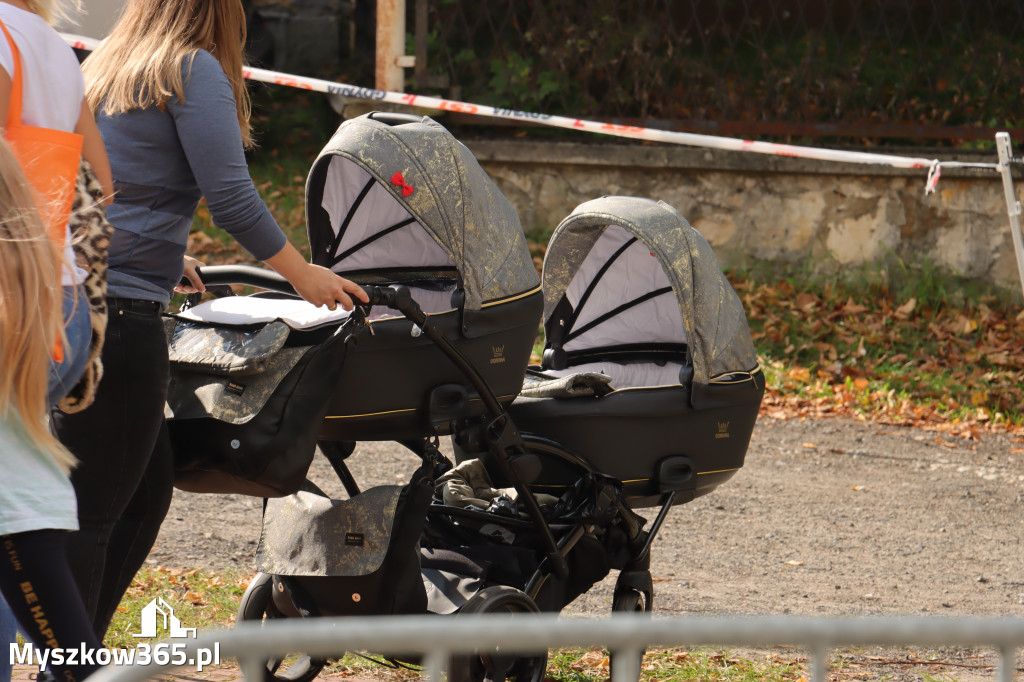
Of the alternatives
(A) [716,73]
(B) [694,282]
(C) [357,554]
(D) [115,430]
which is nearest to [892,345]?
(A) [716,73]

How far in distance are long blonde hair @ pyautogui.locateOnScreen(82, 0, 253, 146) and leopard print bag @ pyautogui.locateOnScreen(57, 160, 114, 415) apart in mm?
258

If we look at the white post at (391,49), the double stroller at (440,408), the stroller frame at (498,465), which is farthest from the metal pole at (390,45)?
the stroller frame at (498,465)

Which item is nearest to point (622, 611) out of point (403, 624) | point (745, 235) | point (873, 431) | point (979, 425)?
point (403, 624)

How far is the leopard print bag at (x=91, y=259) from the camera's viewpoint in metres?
2.27

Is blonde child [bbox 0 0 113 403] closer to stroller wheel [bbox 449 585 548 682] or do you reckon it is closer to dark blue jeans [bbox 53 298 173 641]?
dark blue jeans [bbox 53 298 173 641]

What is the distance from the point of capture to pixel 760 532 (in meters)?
5.06

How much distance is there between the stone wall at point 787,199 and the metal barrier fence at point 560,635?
7.48 m

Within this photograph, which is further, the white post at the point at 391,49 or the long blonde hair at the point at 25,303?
the white post at the point at 391,49

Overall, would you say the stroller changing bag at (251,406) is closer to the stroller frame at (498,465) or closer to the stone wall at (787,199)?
the stroller frame at (498,465)

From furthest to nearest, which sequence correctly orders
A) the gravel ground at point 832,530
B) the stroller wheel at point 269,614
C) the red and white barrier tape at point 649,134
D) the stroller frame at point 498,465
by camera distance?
the red and white barrier tape at point 649,134 → the gravel ground at point 832,530 → the stroller wheel at point 269,614 → the stroller frame at point 498,465

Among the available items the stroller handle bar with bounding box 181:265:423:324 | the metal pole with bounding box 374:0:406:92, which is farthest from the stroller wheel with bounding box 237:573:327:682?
the metal pole with bounding box 374:0:406:92

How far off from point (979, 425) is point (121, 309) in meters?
5.66

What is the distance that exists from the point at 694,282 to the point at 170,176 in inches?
63.2

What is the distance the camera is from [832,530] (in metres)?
5.13
